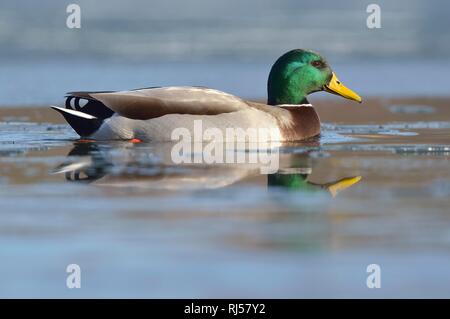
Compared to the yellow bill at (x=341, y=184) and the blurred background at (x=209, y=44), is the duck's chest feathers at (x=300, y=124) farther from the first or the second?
the blurred background at (x=209, y=44)

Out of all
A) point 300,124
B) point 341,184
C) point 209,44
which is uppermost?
point 209,44

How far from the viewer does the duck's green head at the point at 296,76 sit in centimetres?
1065

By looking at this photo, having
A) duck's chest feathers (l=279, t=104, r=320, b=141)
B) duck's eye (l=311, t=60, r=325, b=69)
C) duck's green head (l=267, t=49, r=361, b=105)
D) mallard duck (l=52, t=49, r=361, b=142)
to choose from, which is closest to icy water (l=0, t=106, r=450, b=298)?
mallard duck (l=52, t=49, r=361, b=142)

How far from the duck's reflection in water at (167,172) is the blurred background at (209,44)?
4.81 meters

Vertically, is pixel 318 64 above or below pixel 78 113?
above

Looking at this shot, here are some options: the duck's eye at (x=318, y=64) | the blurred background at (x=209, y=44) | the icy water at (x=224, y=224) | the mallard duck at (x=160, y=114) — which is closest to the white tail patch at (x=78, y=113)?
the mallard duck at (x=160, y=114)

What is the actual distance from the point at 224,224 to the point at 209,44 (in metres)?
11.4

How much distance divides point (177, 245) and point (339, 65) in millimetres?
10927

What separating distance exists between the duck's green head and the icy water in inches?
66.3

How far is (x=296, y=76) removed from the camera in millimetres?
10672

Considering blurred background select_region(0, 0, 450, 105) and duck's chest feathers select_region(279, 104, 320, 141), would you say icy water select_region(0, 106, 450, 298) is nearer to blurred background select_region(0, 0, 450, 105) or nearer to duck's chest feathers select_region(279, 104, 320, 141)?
duck's chest feathers select_region(279, 104, 320, 141)

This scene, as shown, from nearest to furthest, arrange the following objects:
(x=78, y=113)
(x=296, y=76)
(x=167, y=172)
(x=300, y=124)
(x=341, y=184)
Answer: (x=341, y=184) < (x=167, y=172) < (x=78, y=113) < (x=300, y=124) < (x=296, y=76)

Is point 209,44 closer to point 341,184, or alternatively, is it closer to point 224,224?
point 341,184

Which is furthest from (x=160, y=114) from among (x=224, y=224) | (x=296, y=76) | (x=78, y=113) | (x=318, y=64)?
(x=224, y=224)
